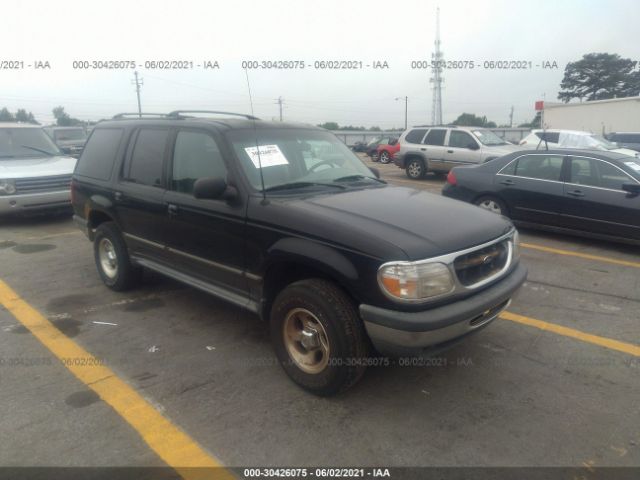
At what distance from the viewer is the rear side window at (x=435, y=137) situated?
49.3 feet

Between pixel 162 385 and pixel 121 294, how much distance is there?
6.97ft

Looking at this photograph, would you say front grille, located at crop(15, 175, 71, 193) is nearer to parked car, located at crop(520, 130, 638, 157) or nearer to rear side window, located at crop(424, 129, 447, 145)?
rear side window, located at crop(424, 129, 447, 145)

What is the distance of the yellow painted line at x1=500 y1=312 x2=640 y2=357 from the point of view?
386 centimetres

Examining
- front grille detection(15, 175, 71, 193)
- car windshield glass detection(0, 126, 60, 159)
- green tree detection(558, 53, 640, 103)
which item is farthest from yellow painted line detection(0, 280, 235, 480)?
green tree detection(558, 53, 640, 103)

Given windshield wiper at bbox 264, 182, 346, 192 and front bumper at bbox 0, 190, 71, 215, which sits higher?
windshield wiper at bbox 264, 182, 346, 192

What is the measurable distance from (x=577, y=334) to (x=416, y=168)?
39.1ft

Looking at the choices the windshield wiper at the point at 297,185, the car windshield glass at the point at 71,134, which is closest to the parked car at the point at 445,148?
the windshield wiper at the point at 297,185

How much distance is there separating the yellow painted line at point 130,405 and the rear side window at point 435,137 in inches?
506

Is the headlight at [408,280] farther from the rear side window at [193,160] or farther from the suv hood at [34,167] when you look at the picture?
the suv hood at [34,167]

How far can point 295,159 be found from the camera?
4.00 metres

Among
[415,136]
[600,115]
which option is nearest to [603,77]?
[600,115]

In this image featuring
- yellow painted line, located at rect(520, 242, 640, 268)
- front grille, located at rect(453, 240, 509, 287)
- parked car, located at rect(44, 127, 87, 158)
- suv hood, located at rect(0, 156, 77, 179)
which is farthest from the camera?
parked car, located at rect(44, 127, 87, 158)

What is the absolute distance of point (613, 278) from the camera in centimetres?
562

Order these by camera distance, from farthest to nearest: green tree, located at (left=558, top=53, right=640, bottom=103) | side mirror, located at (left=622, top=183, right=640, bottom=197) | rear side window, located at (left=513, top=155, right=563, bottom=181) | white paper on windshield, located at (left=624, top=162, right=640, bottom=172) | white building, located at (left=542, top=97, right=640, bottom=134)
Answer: green tree, located at (left=558, top=53, right=640, bottom=103) < white building, located at (left=542, top=97, right=640, bottom=134) < rear side window, located at (left=513, top=155, right=563, bottom=181) < white paper on windshield, located at (left=624, top=162, right=640, bottom=172) < side mirror, located at (left=622, top=183, right=640, bottom=197)
